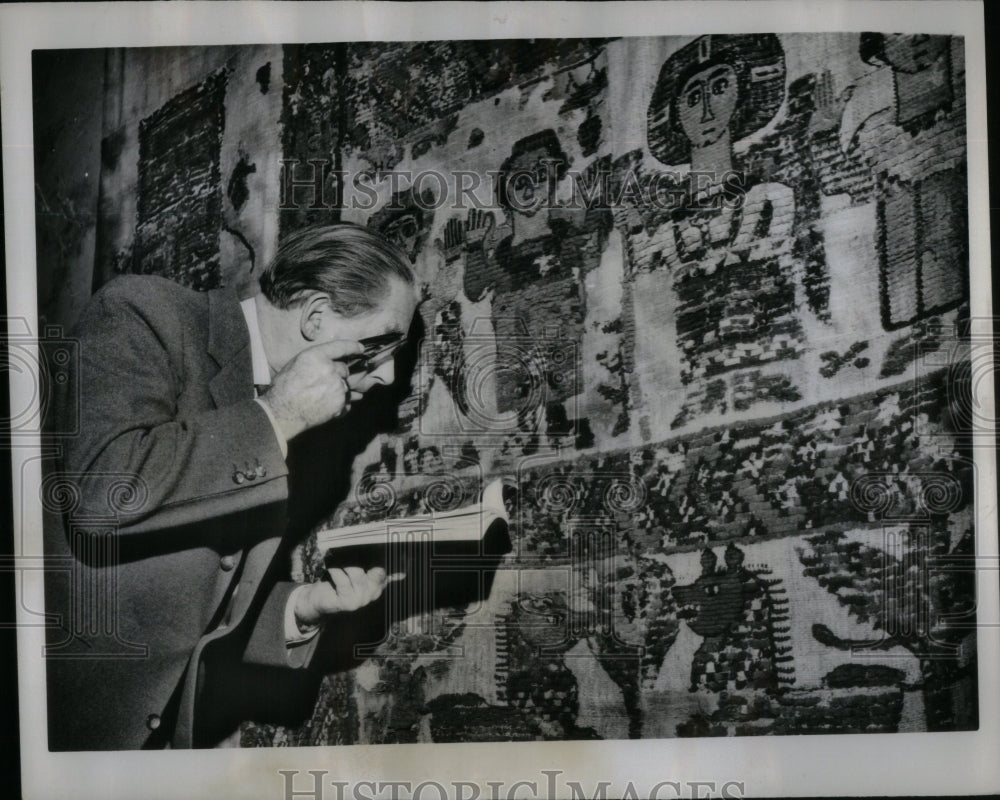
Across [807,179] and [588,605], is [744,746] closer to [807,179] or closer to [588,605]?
[588,605]

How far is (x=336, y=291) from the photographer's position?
89.6 inches

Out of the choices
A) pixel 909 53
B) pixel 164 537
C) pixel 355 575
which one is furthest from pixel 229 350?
pixel 909 53

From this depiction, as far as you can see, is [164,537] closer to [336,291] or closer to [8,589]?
[8,589]

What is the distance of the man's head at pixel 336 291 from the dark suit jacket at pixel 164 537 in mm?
128

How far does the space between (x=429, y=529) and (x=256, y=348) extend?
67 cm

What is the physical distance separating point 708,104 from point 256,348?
4.53ft

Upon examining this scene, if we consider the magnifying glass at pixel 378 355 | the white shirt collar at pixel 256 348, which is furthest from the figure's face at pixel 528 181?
the white shirt collar at pixel 256 348

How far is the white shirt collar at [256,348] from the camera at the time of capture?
2.26 m

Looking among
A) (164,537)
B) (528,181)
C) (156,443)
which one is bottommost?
(164,537)

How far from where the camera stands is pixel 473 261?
228 cm

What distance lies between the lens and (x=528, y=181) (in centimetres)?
229

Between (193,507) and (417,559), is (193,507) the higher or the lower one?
the higher one

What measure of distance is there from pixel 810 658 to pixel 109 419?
1968mm

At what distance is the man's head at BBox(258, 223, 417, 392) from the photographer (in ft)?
7.45
